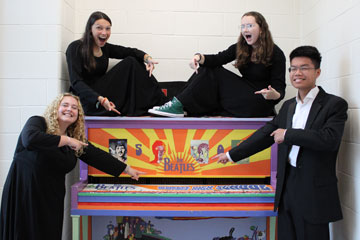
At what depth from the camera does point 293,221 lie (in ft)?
6.73

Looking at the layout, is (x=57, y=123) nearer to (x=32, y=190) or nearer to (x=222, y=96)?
(x=32, y=190)

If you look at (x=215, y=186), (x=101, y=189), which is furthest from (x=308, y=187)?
(x=101, y=189)

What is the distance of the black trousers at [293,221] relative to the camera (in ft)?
6.23

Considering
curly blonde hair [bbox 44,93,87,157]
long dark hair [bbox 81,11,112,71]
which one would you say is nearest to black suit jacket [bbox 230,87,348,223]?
curly blonde hair [bbox 44,93,87,157]

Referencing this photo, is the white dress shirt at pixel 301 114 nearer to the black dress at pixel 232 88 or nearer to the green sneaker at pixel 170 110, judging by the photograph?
the black dress at pixel 232 88

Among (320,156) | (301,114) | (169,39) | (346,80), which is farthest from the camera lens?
(169,39)

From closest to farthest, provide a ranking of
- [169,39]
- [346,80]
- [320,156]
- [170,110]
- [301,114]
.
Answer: [320,156]
[301,114]
[346,80]
[170,110]
[169,39]

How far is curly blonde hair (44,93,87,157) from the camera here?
2.05 metres

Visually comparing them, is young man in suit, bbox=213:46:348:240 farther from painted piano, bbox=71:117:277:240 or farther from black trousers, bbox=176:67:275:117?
black trousers, bbox=176:67:275:117

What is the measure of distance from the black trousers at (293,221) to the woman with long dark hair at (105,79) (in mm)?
1095

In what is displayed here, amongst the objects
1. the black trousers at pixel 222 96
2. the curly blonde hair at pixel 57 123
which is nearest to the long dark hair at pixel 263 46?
the black trousers at pixel 222 96

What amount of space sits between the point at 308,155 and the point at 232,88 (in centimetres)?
78

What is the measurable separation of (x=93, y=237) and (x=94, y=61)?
1.38 m

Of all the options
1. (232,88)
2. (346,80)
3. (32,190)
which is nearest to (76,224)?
(32,190)
